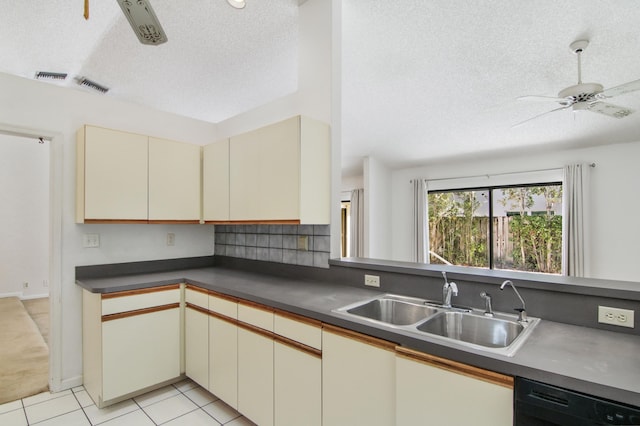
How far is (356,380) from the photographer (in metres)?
1.41

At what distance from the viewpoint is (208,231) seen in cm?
336

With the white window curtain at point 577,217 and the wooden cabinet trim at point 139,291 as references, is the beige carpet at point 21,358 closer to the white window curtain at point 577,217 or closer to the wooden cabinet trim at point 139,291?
the wooden cabinet trim at point 139,291

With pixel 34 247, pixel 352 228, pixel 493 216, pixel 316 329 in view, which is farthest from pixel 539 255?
pixel 34 247

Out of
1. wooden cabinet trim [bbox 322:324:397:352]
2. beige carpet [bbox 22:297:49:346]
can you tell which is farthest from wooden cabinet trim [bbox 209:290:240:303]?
beige carpet [bbox 22:297:49:346]

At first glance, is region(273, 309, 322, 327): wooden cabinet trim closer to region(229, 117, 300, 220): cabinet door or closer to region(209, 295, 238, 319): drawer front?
region(209, 295, 238, 319): drawer front

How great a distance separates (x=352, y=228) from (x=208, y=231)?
391 centimetres

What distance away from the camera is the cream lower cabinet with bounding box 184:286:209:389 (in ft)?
7.55

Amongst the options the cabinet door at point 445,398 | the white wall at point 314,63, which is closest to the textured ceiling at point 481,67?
the white wall at point 314,63

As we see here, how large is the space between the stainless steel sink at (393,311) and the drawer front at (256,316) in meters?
0.52

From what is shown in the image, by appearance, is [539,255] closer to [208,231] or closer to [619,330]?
[619,330]

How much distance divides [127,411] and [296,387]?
1.39m

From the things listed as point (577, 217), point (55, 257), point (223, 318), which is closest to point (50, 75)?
point (55, 257)

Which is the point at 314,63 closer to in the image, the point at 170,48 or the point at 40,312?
the point at 170,48

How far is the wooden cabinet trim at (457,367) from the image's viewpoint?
39.8 inches
